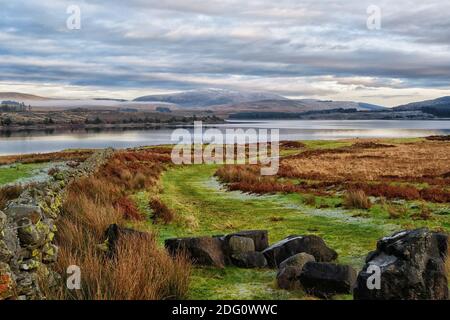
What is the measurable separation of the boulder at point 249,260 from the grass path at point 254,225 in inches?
11.2

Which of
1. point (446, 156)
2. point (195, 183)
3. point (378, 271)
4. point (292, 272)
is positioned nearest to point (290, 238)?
point (292, 272)

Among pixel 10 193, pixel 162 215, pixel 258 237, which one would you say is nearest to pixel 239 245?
pixel 258 237

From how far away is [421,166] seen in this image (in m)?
43.1

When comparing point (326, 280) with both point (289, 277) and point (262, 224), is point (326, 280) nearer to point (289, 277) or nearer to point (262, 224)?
point (289, 277)

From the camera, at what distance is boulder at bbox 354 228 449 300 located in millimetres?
7473

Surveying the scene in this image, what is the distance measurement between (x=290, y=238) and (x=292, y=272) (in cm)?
246

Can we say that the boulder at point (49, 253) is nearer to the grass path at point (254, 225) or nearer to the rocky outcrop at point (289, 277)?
the grass path at point (254, 225)

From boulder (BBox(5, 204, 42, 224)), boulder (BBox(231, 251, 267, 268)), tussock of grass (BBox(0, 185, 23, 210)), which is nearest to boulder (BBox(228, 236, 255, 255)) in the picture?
boulder (BBox(231, 251, 267, 268))

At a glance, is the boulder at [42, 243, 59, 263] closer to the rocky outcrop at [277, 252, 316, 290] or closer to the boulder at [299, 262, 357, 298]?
the rocky outcrop at [277, 252, 316, 290]

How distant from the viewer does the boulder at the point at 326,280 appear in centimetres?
840

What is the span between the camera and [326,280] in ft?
27.6

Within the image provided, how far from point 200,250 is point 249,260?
3.85 feet

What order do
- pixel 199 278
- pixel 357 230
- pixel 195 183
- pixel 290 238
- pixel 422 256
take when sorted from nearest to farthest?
pixel 422 256, pixel 199 278, pixel 290 238, pixel 357 230, pixel 195 183
